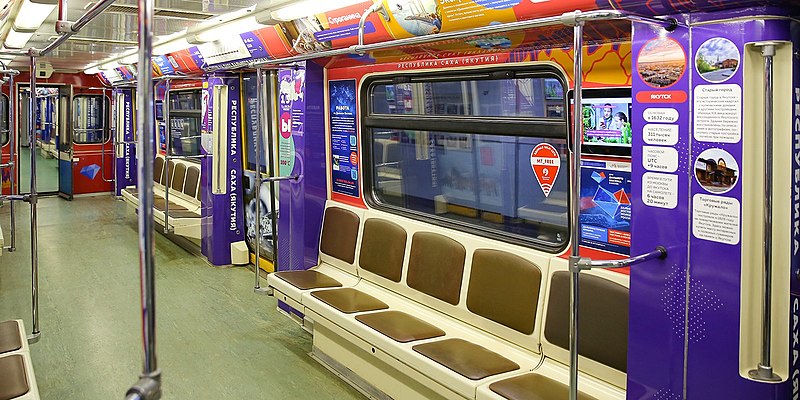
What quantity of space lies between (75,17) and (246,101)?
93.5 inches

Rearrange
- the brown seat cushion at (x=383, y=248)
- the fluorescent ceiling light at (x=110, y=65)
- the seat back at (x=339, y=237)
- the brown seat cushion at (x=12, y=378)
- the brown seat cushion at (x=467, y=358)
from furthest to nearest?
the fluorescent ceiling light at (x=110, y=65), the seat back at (x=339, y=237), the brown seat cushion at (x=383, y=248), the brown seat cushion at (x=467, y=358), the brown seat cushion at (x=12, y=378)

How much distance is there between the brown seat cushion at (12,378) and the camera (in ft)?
9.57

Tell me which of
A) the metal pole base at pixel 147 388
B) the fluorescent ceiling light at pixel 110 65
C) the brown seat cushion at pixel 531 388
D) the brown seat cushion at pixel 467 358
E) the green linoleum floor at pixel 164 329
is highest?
the fluorescent ceiling light at pixel 110 65

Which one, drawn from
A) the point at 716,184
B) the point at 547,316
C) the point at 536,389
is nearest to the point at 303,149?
the point at 547,316

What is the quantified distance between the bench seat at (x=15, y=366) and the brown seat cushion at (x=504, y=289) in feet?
7.36

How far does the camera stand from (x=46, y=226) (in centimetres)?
1007

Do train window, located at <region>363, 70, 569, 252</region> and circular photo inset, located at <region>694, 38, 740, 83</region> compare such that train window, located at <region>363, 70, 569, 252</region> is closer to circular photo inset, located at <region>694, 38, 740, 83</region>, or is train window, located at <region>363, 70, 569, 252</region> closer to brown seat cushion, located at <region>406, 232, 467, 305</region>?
brown seat cushion, located at <region>406, 232, 467, 305</region>

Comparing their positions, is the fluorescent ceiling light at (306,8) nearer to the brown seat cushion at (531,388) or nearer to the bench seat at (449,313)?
the bench seat at (449,313)

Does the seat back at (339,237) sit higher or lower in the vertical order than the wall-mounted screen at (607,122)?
lower

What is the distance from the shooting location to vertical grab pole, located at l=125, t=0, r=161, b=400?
1.24 meters

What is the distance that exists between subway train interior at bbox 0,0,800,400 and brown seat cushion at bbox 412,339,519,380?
2 centimetres

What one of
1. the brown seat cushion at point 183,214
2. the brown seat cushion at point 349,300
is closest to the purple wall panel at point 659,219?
the brown seat cushion at point 349,300

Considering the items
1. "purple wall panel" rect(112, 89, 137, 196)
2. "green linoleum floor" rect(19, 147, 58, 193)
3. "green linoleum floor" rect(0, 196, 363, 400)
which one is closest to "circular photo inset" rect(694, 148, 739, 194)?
"green linoleum floor" rect(0, 196, 363, 400)

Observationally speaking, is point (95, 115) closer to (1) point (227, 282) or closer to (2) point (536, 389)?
(1) point (227, 282)
